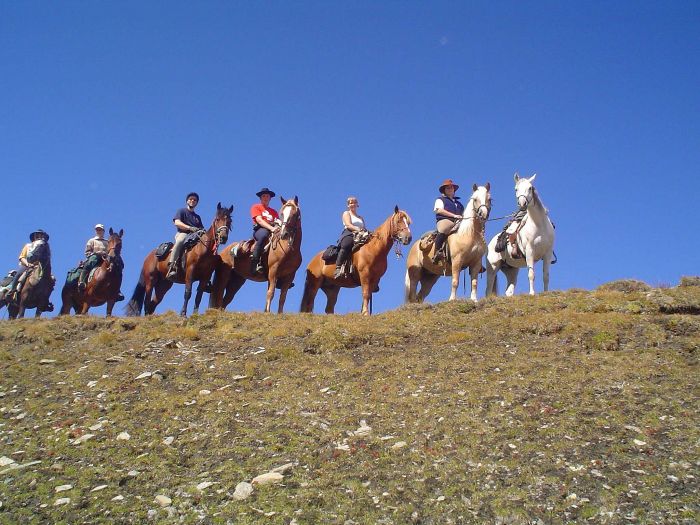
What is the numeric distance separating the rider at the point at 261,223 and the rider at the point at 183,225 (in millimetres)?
→ 2046

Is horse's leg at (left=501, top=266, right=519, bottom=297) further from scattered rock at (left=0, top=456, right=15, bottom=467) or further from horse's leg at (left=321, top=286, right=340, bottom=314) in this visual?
→ scattered rock at (left=0, top=456, right=15, bottom=467)

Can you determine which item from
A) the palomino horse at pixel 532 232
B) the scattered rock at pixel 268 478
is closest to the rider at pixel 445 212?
the palomino horse at pixel 532 232

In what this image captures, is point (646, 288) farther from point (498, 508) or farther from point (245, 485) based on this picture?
point (245, 485)

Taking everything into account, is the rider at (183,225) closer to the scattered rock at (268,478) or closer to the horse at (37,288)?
the horse at (37,288)

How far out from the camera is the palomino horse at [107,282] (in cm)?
2392

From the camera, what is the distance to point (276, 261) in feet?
68.6

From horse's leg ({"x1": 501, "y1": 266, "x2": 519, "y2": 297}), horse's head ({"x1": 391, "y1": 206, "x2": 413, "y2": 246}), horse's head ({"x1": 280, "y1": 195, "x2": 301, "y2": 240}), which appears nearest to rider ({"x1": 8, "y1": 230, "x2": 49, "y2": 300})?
horse's head ({"x1": 280, "y1": 195, "x2": 301, "y2": 240})

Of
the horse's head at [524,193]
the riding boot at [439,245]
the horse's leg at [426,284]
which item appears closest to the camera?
the horse's head at [524,193]

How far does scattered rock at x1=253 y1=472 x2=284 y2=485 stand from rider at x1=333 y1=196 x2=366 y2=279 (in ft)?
41.8

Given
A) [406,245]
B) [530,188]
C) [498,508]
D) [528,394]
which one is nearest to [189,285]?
[406,245]

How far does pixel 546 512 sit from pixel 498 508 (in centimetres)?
52

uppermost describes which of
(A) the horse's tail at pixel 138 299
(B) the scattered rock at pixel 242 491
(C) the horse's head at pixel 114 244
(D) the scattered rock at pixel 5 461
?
(C) the horse's head at pixel 114 244

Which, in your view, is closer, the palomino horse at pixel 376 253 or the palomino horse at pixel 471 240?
the palomino horse at pixel 471 240

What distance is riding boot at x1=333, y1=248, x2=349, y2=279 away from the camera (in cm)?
2097
